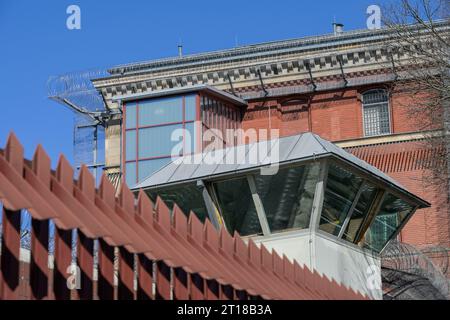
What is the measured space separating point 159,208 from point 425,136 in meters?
30.8

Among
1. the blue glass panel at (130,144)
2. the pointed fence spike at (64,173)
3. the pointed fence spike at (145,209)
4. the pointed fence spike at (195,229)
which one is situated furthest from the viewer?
the blue glass panel at (130,144)

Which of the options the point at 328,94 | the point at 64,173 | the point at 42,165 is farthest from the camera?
the point at 328,94

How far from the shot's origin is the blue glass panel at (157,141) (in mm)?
41781

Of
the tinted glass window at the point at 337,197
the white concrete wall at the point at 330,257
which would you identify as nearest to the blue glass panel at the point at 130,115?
the white concrete wall at the point at 330,257

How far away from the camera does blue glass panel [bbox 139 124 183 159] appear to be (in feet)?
137

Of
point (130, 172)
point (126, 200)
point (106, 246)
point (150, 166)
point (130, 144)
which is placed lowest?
point (106, 246)

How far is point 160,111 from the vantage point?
140ft

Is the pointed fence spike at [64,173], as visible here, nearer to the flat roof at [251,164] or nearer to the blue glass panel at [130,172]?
the flat roof at [251,164]

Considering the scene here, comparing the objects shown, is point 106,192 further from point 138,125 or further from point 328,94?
point 328,94

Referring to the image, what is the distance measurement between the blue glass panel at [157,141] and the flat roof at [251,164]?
19965mm

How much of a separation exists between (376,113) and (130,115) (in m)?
10.8

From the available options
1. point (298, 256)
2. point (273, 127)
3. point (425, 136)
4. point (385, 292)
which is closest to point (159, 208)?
point (298, 256)

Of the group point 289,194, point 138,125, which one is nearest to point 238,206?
point 289,194

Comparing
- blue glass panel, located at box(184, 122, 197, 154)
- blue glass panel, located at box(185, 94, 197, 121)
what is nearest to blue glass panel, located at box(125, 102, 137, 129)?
blue glass panel, located at box(185, 94, 197, 121)
